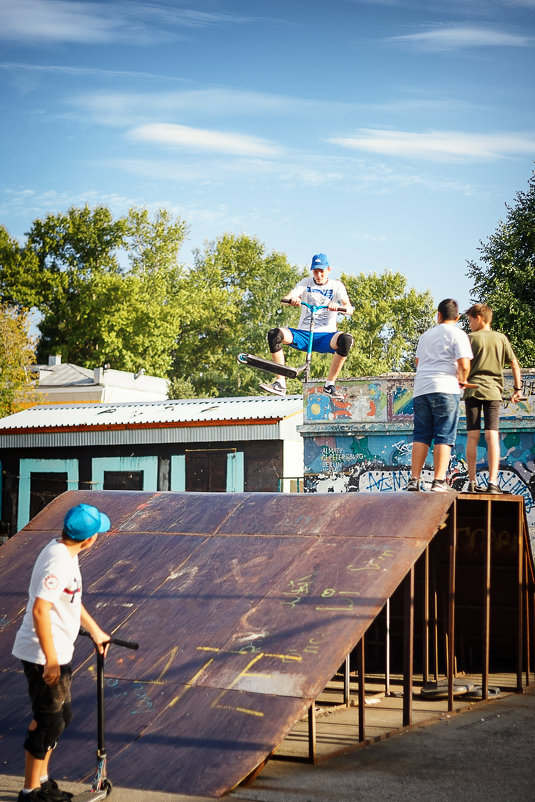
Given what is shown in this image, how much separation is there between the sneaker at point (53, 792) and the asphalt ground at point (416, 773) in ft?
1.02

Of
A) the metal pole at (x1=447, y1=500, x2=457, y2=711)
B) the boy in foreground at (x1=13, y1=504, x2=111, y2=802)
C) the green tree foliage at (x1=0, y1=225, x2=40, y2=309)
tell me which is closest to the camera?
the boy in foreground at (x1=13, y1=504, x2=111, y2=802)

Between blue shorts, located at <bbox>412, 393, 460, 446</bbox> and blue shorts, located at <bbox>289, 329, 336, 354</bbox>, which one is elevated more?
blue shorts, located at <bbox>289, 329, 336, 354</bbox>

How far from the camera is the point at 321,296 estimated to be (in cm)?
1019

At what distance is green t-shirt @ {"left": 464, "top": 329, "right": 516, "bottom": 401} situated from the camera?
27.5 feet

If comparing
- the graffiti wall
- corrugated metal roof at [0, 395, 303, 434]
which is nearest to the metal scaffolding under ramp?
the graffiti wall

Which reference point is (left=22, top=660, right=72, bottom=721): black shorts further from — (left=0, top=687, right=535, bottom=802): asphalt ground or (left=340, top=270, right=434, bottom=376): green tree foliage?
(left=340, top=270, right=434, bottom=376): green tree foliage

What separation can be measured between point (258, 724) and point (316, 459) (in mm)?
12835

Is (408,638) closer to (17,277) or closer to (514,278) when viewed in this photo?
(514,278)

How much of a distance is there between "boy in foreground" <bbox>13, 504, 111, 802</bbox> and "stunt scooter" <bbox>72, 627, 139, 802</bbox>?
0.12 m

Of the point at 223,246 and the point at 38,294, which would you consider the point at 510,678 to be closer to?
the point at 38,294

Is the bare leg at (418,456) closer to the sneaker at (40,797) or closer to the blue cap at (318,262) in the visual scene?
the blue cap at (318,262)

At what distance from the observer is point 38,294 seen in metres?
46.7

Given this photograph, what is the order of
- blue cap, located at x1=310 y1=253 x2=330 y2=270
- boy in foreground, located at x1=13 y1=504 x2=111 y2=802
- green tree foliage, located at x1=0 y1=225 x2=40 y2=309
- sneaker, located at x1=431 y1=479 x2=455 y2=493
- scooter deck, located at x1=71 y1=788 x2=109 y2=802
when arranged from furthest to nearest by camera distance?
green tree foliage, located at x1=0 y1=225 x2=40 y2=309 → blue cap, located at x1=310 y1=253 x2=330 y2=270 → sneaker, located at x1=431 y1=479 x2=455 y2=493 → scooter deck, located at x1=71 y1=788 x2=109 y2=802 → boy in foreground, located at x1=13 y1=504 x2=111 y2=802

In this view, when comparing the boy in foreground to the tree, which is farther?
the tree
